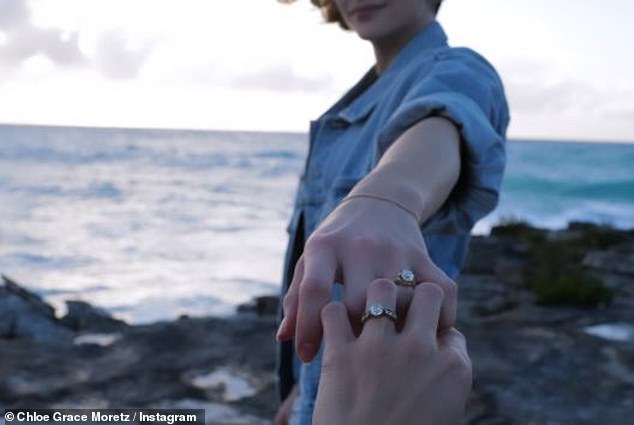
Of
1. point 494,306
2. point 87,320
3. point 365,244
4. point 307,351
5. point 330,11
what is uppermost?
point 330,11

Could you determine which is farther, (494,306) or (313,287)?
(494,306)

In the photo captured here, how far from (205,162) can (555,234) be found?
3388 cm

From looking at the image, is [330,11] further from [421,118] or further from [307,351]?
[307,351]

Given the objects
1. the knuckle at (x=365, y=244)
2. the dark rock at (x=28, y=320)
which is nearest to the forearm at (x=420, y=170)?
the knuckle at (x=365, y=244)

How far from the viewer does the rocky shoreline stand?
5070 mm

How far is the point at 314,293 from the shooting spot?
717 mm

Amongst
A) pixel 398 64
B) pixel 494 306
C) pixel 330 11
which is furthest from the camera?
pixel 494 306

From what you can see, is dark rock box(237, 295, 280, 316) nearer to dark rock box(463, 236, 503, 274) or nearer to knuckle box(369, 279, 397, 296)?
dark rock box(463, 236, 503, 274)

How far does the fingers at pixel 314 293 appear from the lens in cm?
72

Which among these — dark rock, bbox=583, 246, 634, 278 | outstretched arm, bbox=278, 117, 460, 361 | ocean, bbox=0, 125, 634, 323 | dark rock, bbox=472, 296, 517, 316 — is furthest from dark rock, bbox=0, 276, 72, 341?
dark rock, bbox=583, 246, 634, 278

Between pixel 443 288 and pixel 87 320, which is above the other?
pixel 443 288

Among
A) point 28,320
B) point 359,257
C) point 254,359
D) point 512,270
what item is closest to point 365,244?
point 359,257

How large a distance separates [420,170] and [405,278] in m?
0.29

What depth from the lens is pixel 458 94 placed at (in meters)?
1.23
